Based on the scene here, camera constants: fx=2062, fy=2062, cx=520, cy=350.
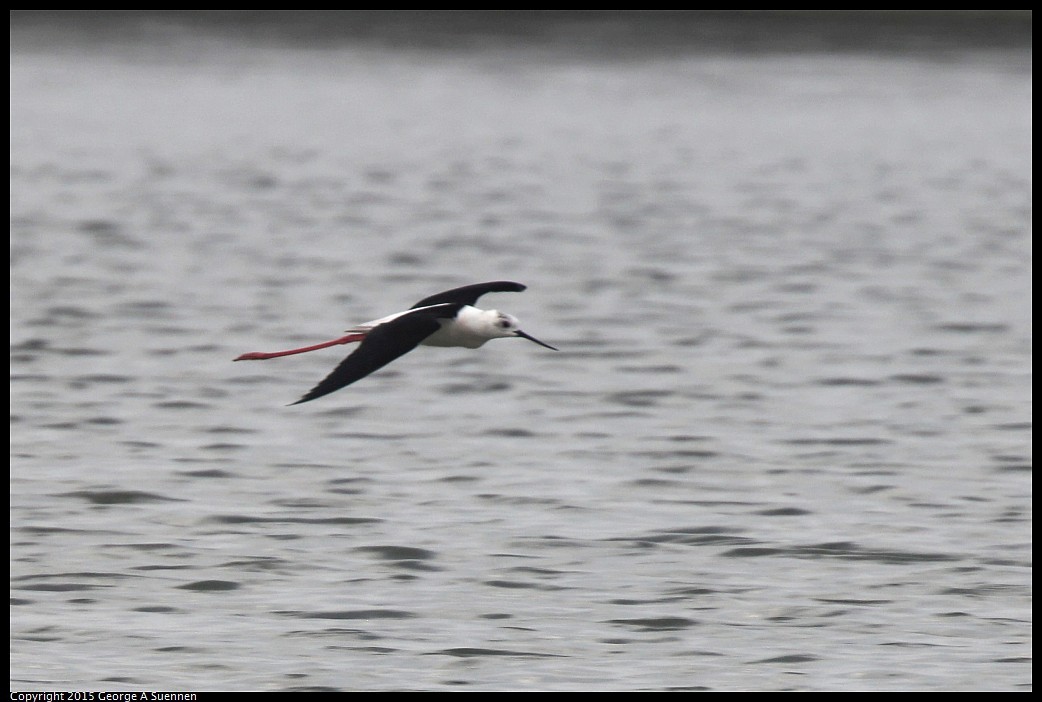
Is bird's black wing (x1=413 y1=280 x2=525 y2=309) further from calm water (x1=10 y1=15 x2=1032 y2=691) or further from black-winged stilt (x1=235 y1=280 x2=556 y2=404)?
calm water (x1=10 y1=15 x2=1032 y2=691)

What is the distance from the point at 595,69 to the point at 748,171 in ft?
42.8

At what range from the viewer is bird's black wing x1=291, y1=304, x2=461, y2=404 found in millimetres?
7199

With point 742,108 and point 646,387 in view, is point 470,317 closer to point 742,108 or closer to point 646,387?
point 646,387

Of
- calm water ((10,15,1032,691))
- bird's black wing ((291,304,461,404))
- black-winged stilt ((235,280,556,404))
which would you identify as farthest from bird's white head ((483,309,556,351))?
calm water ((10,15,1032,691))

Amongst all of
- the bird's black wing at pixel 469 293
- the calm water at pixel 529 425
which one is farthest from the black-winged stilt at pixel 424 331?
the calm water at pixel 529 425

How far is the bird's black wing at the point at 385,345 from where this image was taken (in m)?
7.20

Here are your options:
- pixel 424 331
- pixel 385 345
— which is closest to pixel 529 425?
pixel 424 331

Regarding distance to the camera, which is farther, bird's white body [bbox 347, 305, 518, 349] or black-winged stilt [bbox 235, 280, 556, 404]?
bird's white body [bbox 347, 305, 518, 349]

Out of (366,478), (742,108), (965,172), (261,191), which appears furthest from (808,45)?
(366,478)

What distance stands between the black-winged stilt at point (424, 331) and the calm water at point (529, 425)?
1.03 m

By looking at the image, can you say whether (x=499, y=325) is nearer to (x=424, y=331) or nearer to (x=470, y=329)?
(x=470, y=329)

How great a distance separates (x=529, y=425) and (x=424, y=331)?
3957 millimetres

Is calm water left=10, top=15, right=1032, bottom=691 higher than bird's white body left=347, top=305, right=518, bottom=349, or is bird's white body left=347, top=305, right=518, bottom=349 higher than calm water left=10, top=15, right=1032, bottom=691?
bird's white body left=347, top=305, right=518, bottom=349

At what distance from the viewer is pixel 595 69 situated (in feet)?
129
